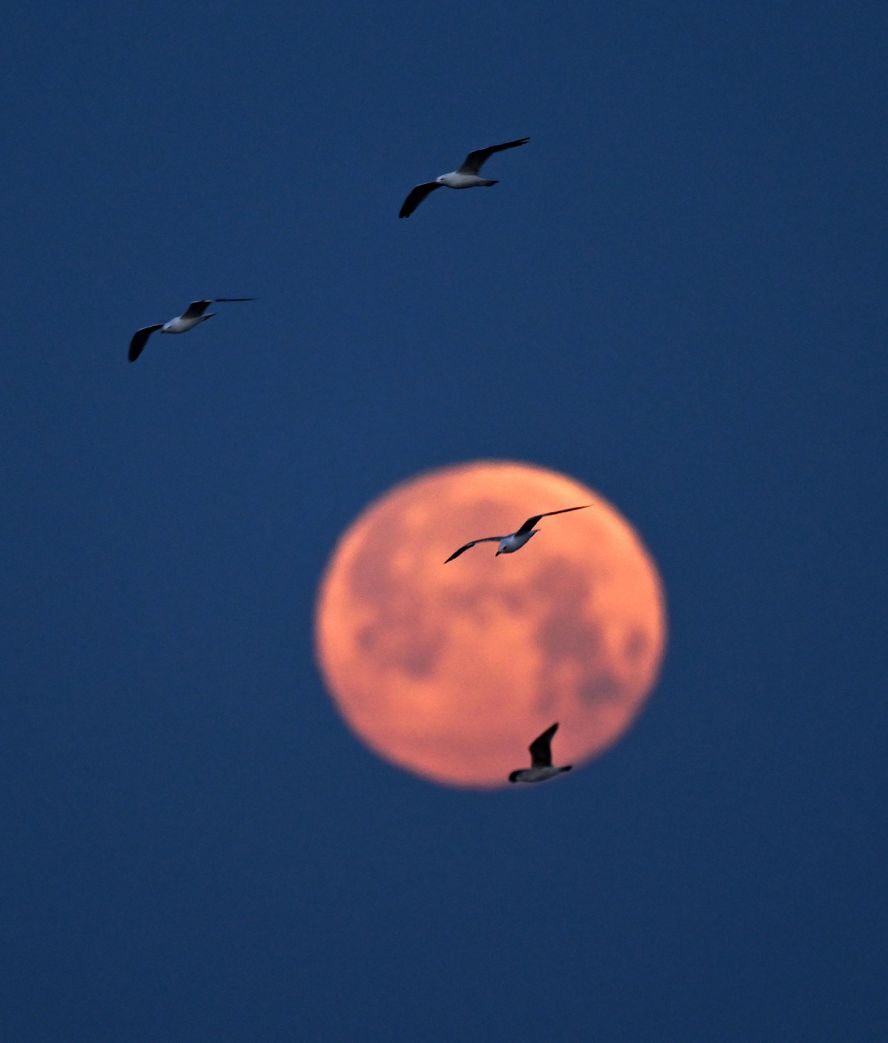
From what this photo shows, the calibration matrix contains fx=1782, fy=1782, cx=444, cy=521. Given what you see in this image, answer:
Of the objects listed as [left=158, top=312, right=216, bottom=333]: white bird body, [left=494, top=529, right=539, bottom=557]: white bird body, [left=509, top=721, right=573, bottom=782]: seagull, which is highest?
[left=158, top=312, right=216, bottom=333]: white bird body

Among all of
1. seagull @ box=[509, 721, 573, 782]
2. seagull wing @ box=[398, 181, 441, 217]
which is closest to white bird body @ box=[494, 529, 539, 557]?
seagull @ box=[509, 721, 573, 782]

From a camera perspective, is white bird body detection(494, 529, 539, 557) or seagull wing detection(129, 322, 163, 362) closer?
white bird body detection(494, 529, 539, 557)

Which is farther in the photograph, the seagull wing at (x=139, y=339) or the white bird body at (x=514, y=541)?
the seagull wing at (x=139, y=339)

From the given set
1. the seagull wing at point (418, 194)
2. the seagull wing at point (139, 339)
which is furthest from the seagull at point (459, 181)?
the seagull wing at point (139, 339)

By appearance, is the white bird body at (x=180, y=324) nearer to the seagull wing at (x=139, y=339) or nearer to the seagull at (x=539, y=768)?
the seagull wing at (x=139, y=339)

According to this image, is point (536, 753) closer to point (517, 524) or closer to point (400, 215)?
point (400, 215)

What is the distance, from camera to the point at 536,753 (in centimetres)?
5212

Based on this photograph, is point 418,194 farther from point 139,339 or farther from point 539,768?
point 539,768

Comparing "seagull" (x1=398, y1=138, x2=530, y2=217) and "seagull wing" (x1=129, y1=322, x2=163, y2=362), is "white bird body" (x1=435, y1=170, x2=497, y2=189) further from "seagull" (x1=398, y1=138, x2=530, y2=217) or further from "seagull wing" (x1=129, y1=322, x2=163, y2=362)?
"seagull wing" (x1=129, y1=322, x2=163, y2=362)

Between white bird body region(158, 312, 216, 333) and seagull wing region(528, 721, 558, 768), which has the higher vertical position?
white bird body region(158, 312, 216, 333)

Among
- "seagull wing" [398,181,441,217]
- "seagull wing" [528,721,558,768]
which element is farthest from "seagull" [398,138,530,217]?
"seagull wing" [528,721,558,768]

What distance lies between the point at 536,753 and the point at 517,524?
4637 cm

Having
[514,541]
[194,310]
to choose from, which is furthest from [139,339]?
[514,541]

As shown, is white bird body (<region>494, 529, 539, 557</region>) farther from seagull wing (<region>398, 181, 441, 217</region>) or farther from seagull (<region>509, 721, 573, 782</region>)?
seagull wing (<region>398, 181, 441, 217</region>)
